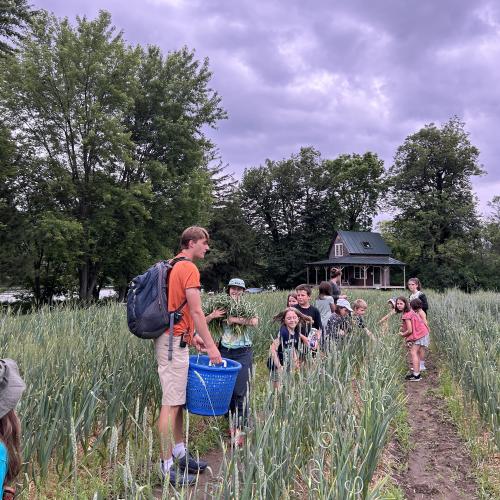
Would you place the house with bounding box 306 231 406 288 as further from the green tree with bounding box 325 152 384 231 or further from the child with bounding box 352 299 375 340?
the child with bounding box 352 299 375 340

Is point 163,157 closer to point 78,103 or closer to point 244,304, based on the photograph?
point 78,103

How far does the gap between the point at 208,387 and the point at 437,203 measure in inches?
1345

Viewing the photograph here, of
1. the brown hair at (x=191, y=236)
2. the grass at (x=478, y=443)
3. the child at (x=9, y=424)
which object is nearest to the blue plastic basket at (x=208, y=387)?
the brown hair at (x=191, y=236)

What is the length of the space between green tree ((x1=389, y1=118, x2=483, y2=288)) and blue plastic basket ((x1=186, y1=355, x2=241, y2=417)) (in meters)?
32.1

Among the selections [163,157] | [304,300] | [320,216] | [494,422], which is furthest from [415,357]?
[320,216]

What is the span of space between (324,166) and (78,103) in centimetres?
3172

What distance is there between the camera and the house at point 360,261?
34.5 meters

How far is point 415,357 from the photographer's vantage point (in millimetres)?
5426

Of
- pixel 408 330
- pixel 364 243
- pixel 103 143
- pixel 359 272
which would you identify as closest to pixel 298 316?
pixel 408 330

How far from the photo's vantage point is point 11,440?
3.88ft

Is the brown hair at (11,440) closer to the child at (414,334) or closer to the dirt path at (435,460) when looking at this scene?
the dirt path at (435,460)

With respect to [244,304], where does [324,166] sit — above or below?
above

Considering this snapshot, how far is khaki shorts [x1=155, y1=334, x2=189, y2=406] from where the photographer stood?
249 cm

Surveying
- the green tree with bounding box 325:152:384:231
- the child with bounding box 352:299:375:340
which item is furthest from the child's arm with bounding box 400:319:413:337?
the green tree with bounding box 325:152:384:231
